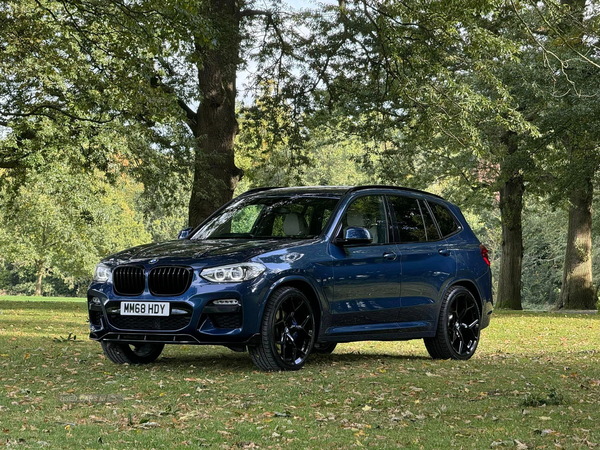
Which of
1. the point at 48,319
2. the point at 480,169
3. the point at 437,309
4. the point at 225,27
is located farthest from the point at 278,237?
the point at 480,169

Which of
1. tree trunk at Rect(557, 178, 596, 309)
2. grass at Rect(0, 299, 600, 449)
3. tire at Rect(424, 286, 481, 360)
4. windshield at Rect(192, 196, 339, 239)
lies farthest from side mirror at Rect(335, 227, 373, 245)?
tree trunk at Rect(557, 178, 596, 309)

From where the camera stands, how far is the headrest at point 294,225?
9.77 m

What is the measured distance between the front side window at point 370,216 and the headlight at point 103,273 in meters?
2.50

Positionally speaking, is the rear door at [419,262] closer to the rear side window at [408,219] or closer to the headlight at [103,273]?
the rear side window at [408,219]

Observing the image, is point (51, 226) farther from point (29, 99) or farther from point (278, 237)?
point (278, 237)

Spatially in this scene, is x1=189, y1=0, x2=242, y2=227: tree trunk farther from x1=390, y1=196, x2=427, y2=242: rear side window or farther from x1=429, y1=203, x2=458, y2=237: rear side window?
x1=390, y1=196, x2=427, y2=242: rear side window

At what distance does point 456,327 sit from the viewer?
1110cm

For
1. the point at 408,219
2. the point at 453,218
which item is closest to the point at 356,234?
the point at 408,219

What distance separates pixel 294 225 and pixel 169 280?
164 centimetres

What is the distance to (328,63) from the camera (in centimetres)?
2377

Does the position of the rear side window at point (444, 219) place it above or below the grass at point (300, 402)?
above

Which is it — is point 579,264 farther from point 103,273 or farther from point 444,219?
point 103,273

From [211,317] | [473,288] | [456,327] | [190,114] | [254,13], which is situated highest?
[254,13]

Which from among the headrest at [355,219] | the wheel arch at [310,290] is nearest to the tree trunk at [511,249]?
the headrest at [355,219]
